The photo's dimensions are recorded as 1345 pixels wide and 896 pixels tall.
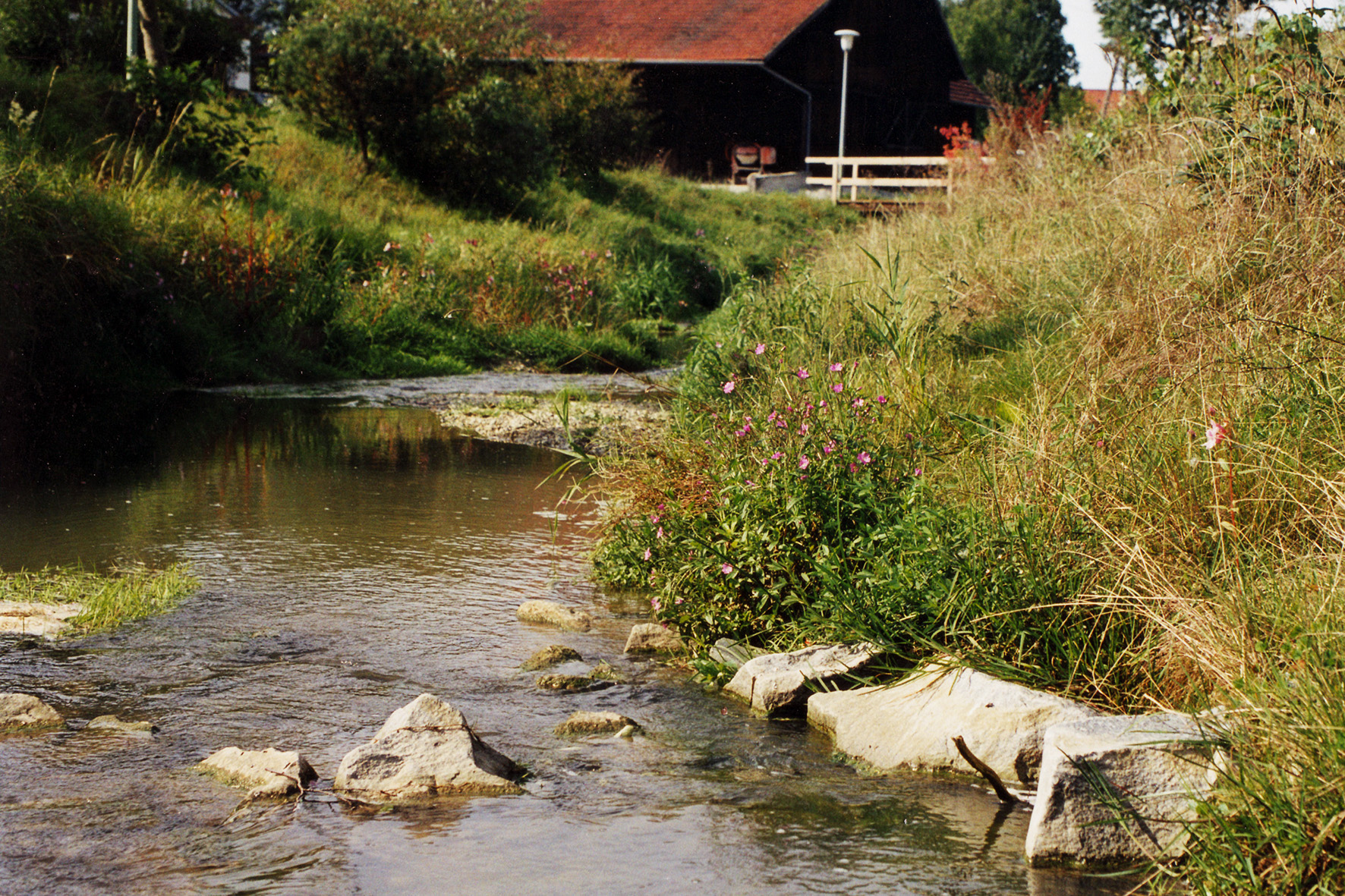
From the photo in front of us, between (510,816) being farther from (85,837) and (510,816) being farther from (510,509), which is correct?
(510,509)

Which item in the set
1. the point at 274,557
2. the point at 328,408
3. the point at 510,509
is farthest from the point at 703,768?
the point at 328,408

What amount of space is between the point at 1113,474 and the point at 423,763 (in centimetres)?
267

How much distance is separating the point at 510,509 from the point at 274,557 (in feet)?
5.46

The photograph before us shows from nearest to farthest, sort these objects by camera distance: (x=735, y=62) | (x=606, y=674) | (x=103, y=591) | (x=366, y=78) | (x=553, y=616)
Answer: (x=606, y=674)
(x=103, y=591)
(x=553, y=616)
(x=366, y=78)
(x=735, y=62)

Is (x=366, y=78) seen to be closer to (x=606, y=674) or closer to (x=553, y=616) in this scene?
(x=553, y=616)

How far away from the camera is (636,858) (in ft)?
11.4

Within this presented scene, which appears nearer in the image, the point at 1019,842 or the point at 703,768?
the point at 1019,842

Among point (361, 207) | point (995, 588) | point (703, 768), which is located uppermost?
point (361, 207)

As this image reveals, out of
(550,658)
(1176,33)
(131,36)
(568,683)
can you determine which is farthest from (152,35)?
(568,683)

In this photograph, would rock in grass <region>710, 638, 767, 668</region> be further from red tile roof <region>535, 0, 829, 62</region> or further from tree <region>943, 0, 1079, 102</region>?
tree <region>943, 0, 1079, 102</region>

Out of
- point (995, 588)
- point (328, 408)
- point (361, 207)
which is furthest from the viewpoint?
point (361, 207)

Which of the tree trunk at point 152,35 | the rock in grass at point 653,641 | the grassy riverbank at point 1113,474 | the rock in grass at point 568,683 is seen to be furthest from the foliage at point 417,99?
the rock in grass at point 568,683

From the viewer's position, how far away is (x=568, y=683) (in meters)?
4.85

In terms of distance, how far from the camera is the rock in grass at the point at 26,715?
4172 mm
